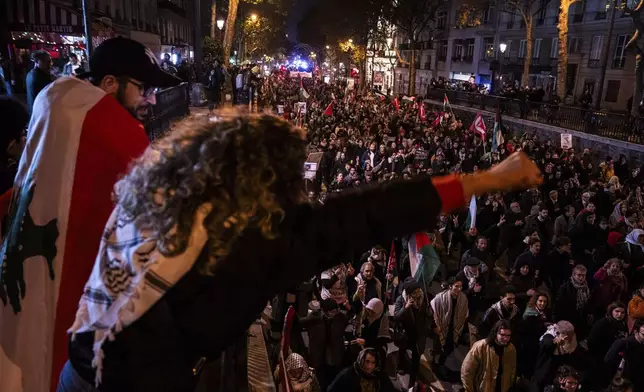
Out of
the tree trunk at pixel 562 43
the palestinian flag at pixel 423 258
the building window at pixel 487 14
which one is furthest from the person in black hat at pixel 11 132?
the building window at pixel 487 14

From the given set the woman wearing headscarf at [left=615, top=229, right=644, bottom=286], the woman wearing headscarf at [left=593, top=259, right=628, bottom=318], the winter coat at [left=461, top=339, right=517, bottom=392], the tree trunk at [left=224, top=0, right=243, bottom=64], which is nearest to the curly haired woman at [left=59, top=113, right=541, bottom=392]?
the winter coat at [left=461, top=339, right=517, bottom=392]

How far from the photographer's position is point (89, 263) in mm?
2088

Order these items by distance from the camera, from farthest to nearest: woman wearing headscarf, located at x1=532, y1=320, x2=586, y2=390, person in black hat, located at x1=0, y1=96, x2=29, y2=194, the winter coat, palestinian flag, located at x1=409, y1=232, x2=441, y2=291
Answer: palestinian flag, located at x1=409, y1=232, x2=441, y2=291 → woman wearing headscarf, located at x1=532, y1=320, x2=586, y2=390 → the winter coat → person in black hat, located at x1=0, y1=96, x2=29, y2=194

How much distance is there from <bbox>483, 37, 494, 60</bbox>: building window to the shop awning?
41.5 m

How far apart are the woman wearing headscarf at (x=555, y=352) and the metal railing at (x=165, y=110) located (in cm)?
605

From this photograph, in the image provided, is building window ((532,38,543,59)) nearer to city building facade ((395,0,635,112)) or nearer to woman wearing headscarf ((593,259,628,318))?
city building facade ((395,0,635,112))

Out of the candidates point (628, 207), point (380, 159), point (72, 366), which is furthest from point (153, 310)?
point (380, 159)

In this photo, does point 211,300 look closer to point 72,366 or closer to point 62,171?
point 72,366

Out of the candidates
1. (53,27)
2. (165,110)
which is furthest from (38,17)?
(165,110)

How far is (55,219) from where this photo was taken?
2008 mm

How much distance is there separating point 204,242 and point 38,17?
20130 mm

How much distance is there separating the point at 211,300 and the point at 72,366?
0.56 meters

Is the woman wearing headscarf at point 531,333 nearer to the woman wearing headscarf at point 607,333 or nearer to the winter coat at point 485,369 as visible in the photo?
the woman wearing headscarf at point 607,333

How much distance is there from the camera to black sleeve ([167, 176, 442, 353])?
1461 millimetres
